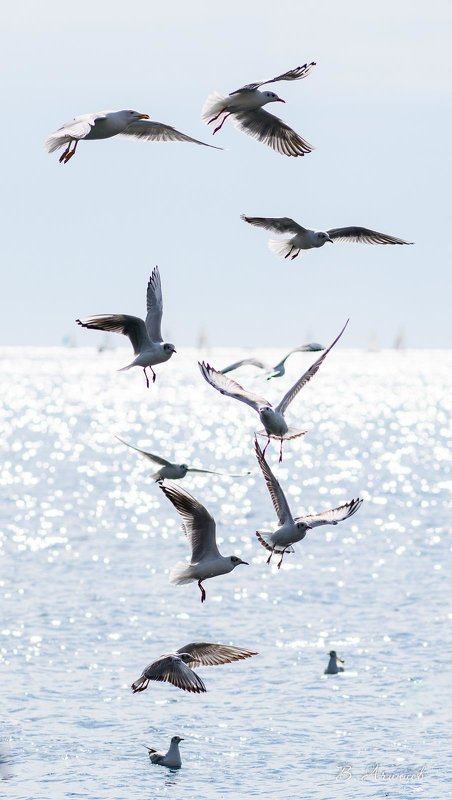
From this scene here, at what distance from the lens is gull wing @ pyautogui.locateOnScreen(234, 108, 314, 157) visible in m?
19.4

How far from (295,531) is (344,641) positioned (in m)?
33.9

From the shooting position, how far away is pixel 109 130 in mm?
17656

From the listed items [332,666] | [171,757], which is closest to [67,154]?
[171,757]

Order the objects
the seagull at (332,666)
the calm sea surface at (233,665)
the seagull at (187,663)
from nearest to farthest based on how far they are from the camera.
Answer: the seagull at (187,663), the calm sea surface at (233,665), the seagull at (332,666)

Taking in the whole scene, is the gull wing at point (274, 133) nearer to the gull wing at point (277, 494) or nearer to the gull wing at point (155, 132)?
the gull wing at point (155, 132)

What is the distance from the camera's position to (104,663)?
47469 millimetres

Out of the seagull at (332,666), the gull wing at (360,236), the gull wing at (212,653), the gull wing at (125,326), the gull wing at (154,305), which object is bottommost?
the seagull at (332,666)

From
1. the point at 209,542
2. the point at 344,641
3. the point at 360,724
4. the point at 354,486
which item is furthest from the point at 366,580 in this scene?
the point at 354,486

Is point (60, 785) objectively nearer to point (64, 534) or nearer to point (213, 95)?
point (213, 95)

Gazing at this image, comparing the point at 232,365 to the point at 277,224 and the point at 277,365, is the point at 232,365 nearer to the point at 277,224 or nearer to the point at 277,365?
the point at 277,365

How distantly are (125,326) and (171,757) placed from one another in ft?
67.2

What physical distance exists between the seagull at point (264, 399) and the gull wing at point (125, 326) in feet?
4.87

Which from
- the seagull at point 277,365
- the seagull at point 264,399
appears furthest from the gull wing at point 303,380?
the seagull at point 277,365

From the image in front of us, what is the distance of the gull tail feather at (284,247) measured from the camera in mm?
20000
